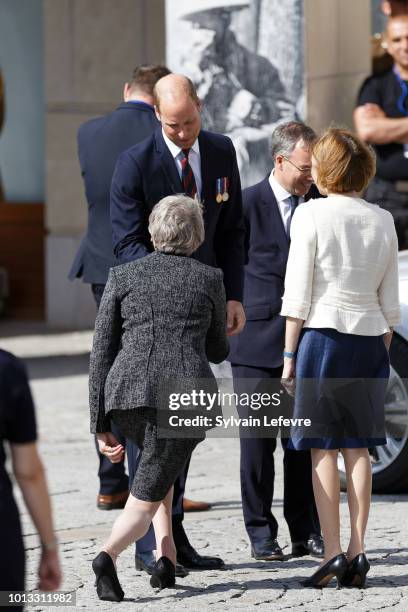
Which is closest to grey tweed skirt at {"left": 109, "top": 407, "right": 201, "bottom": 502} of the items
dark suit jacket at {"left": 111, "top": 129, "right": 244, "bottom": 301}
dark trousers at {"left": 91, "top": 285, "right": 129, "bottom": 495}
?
dark suit jacket at {"left": 111, "top": 129, "right": 244, "bottom": 301}

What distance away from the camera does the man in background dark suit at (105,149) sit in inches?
273

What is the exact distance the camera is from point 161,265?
207 inches

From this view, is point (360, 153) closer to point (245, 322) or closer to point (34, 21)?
point (245, 322)

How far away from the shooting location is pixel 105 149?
22.9 ft

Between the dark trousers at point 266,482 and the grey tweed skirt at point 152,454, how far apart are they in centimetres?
92

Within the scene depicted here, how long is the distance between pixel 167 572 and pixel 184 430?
0.59m

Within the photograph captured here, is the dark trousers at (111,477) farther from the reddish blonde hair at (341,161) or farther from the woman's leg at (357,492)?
the reddish blonde hair at (341,161)

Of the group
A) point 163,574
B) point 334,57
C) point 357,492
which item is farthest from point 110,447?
point 334,57

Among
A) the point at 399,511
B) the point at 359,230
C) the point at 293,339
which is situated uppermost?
the point at 359,230

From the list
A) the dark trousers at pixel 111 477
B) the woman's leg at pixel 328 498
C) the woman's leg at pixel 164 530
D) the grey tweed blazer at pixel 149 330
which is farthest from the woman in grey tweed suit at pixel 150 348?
the dark trousers at pixel 111 477

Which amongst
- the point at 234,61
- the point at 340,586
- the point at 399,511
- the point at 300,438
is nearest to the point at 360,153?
the point at 300,438

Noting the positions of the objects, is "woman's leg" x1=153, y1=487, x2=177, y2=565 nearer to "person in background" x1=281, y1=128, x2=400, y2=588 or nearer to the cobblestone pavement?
the cobblestone pavement

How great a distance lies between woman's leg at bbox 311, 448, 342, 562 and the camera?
546cm

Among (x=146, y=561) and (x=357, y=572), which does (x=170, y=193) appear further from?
(x=357, y=572)
